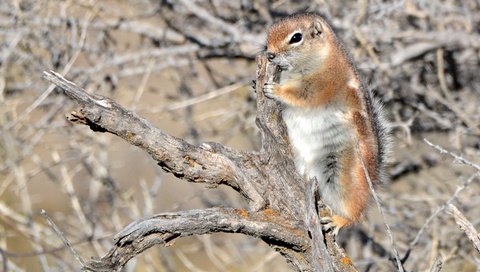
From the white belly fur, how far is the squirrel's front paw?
202mm

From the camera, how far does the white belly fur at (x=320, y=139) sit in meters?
4.20

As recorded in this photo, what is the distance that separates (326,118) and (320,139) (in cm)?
11

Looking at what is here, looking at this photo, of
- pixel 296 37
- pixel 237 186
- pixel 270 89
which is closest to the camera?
pixel 237 186

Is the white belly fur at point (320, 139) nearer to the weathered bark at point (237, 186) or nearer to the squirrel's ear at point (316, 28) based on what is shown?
the weathered bark at point (237, 186)

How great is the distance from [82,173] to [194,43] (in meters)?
2.25

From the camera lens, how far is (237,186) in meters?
3.81

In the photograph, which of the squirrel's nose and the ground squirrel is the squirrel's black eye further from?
the squirrel's nose

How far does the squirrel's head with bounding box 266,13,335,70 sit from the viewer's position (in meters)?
4.23

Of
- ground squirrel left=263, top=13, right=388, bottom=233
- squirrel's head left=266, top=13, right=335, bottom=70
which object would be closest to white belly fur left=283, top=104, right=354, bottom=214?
ground squirrel left=263, top=13, right=388, bottom=233

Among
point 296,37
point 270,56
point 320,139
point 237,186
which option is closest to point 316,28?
point 296,37

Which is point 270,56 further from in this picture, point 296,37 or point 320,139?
point 320,139

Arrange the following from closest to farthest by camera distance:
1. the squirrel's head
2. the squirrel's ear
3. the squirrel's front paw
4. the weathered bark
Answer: the weathered bark → the squirrel's front paw → the squirrel's head → the squirrel's ear

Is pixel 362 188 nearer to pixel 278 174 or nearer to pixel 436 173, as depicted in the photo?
pixel 278 174

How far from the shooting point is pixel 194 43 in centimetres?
699
